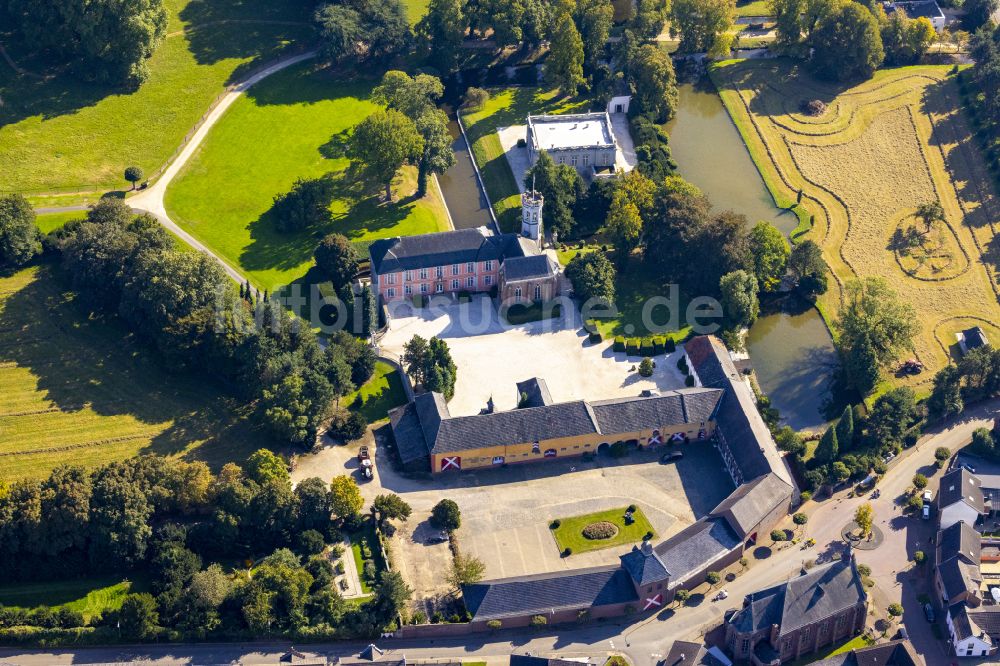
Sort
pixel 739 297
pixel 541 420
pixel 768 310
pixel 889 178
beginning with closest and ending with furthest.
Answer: pixel 541 420, pixel 739 297, pixel 768 310, pixel 889 178

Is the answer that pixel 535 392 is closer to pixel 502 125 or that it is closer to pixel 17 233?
pixel 502 125

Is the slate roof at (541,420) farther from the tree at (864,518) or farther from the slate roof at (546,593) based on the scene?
the tree at (864,518)

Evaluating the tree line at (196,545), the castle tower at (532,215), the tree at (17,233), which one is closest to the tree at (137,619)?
the tree line at (196,545)

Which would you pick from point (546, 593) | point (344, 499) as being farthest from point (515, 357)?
point (546, 593)

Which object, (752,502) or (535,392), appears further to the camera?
(535,392)

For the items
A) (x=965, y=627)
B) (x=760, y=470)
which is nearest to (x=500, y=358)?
(x=760, y=470)

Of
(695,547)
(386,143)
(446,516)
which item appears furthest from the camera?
(386,143)

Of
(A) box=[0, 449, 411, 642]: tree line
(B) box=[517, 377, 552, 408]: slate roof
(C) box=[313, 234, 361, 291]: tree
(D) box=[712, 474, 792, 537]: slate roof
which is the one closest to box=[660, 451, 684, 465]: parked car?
(D) box=[712, 474, 792, 537]: slate roof

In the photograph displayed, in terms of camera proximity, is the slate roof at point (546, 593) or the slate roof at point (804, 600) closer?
the slate roof at point (804, 600)
